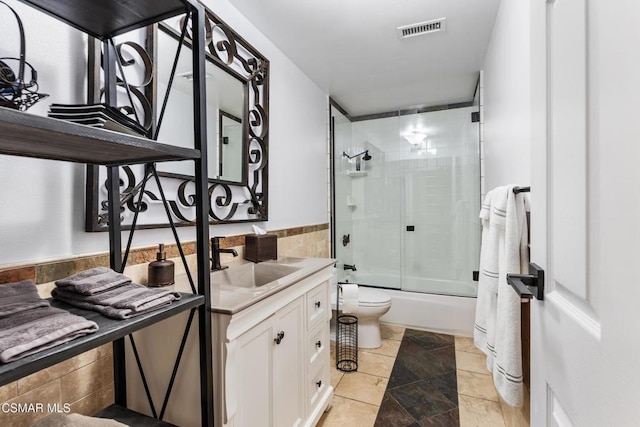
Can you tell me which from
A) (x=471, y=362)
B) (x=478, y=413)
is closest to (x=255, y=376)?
(x=478, y=413)

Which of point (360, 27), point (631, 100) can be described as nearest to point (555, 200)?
point (631, 100)

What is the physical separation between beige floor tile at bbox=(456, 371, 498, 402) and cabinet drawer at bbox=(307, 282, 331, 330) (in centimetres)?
110

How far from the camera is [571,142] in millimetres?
604

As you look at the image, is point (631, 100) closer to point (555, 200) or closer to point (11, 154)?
point (555, 200)

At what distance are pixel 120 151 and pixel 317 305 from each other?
3.80 ft

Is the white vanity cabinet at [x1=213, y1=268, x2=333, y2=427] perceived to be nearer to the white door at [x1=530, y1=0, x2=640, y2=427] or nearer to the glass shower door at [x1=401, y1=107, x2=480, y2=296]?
the white door at [x1=530, y1=0, x2=640, y2=427]

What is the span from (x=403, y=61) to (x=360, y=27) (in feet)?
1.98

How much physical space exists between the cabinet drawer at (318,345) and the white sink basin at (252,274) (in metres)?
0.34

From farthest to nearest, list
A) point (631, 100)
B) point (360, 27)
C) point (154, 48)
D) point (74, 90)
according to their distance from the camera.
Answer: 1. point (360, 27)
2. point (154, 48)
3. point (74, 90)
4. point (631, 100)

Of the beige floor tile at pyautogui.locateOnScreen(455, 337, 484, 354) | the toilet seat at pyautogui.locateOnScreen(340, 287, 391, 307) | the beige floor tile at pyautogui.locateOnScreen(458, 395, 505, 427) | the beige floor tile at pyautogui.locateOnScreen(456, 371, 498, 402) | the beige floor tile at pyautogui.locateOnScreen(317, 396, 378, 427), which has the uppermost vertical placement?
the toilet seat at pyautogui.locateOnScreen(340, 287, 391, 307)

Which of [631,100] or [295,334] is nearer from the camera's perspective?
[631,100]

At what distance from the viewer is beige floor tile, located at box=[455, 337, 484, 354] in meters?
2.51

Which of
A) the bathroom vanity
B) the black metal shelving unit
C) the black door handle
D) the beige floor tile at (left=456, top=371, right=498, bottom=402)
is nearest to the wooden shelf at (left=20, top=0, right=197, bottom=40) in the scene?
the black metal shelving unit

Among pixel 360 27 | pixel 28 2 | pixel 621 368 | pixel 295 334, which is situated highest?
pixel 360 27
